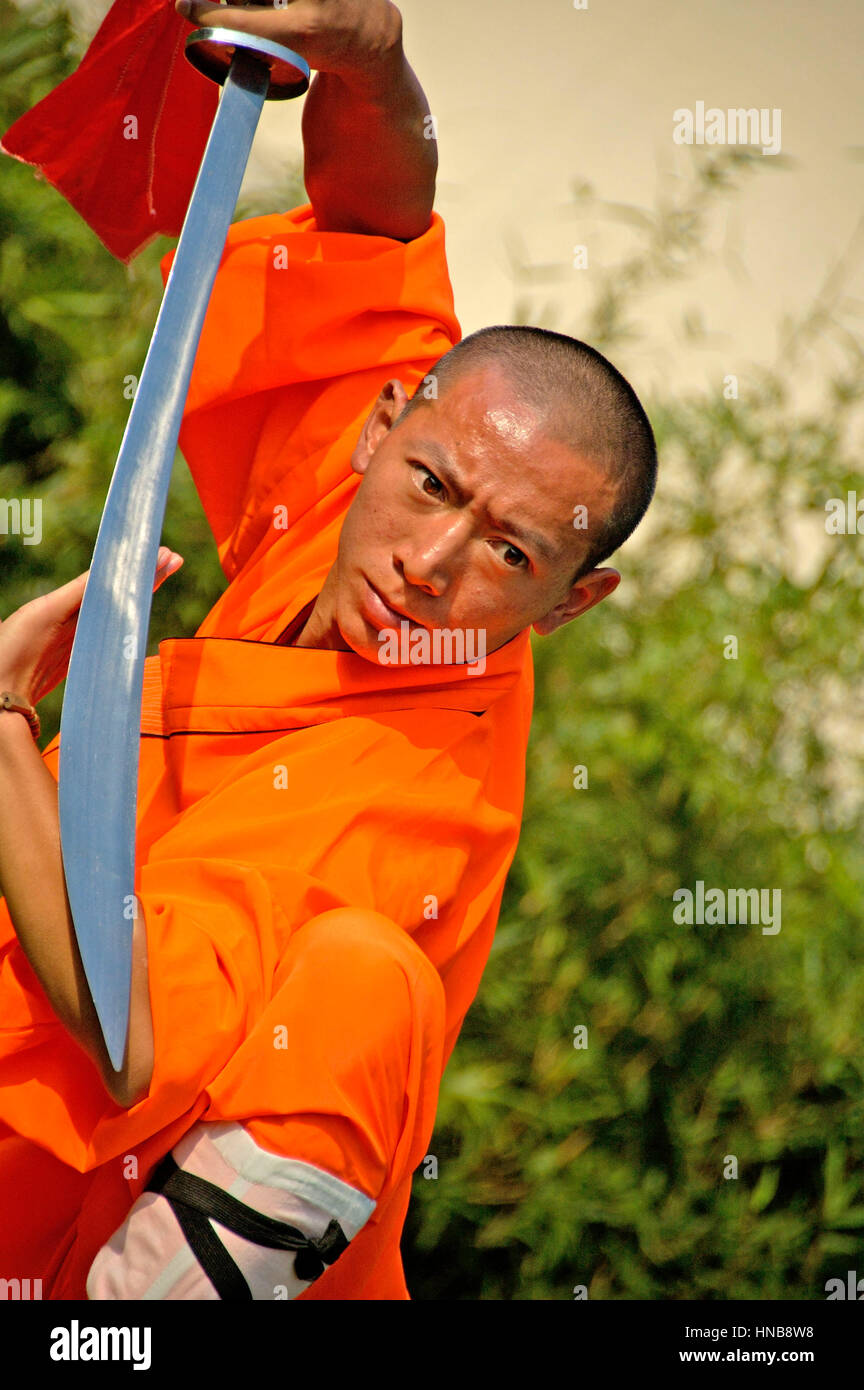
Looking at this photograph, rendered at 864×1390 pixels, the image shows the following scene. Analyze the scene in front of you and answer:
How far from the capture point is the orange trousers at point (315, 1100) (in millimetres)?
785

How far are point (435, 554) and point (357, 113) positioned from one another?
1.20 ft

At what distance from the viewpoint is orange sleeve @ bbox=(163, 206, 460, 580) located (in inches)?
41.3

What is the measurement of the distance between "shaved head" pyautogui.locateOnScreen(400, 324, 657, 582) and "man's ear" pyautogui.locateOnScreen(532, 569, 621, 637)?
2cm

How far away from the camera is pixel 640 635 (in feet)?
6.57

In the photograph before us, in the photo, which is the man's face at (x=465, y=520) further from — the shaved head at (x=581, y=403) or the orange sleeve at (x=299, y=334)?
the orange sleeve at (x=299, y=334)

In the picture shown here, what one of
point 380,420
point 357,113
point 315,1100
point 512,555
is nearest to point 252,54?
point 357,113

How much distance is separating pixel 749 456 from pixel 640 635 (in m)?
0.33

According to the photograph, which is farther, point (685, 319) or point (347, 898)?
point (685, 319)

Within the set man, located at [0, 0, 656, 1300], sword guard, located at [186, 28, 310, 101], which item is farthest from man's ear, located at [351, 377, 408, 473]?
sword guard, located at [186, 28, 310, 101]

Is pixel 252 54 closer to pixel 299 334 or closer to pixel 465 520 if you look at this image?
pixel 299 334

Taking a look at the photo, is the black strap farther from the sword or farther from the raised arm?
the raised arm

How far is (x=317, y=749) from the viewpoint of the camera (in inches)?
36.9

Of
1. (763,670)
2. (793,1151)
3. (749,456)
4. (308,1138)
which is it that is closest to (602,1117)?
(793,1151)
